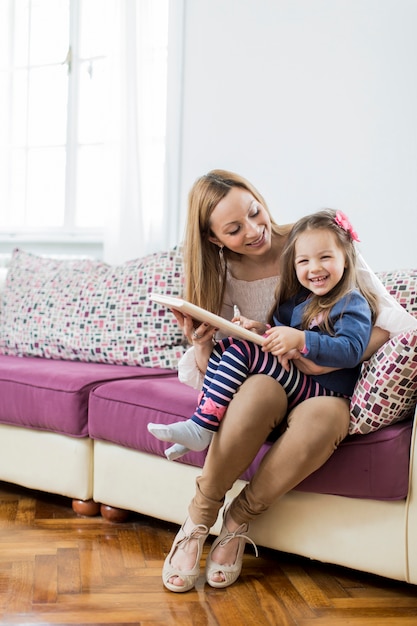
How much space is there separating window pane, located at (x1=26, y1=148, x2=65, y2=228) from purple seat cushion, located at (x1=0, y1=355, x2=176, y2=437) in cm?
149

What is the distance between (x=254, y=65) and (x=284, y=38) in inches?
6.2

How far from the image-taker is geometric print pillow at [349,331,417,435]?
157cm

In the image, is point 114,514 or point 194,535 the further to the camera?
point 114,514

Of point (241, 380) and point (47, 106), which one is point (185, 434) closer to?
point (241, 380)

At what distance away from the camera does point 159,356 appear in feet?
8.26

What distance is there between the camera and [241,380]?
1.68 meters

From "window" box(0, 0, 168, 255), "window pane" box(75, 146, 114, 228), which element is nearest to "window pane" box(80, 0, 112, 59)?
"window" box(0, 0, 168, 255)

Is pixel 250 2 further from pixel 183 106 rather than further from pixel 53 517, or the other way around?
pixel 53 517

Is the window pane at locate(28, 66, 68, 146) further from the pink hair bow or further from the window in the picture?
the pink hair bow

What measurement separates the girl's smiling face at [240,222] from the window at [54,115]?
5.05 feet

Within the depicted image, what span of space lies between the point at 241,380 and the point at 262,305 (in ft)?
1.27

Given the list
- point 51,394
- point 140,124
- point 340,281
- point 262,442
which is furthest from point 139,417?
point 140,124

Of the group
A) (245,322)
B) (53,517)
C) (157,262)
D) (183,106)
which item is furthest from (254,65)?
(53,517)

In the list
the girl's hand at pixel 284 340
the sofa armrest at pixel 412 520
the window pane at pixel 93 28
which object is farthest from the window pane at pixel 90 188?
the sofa armrest at pixel 412 520
